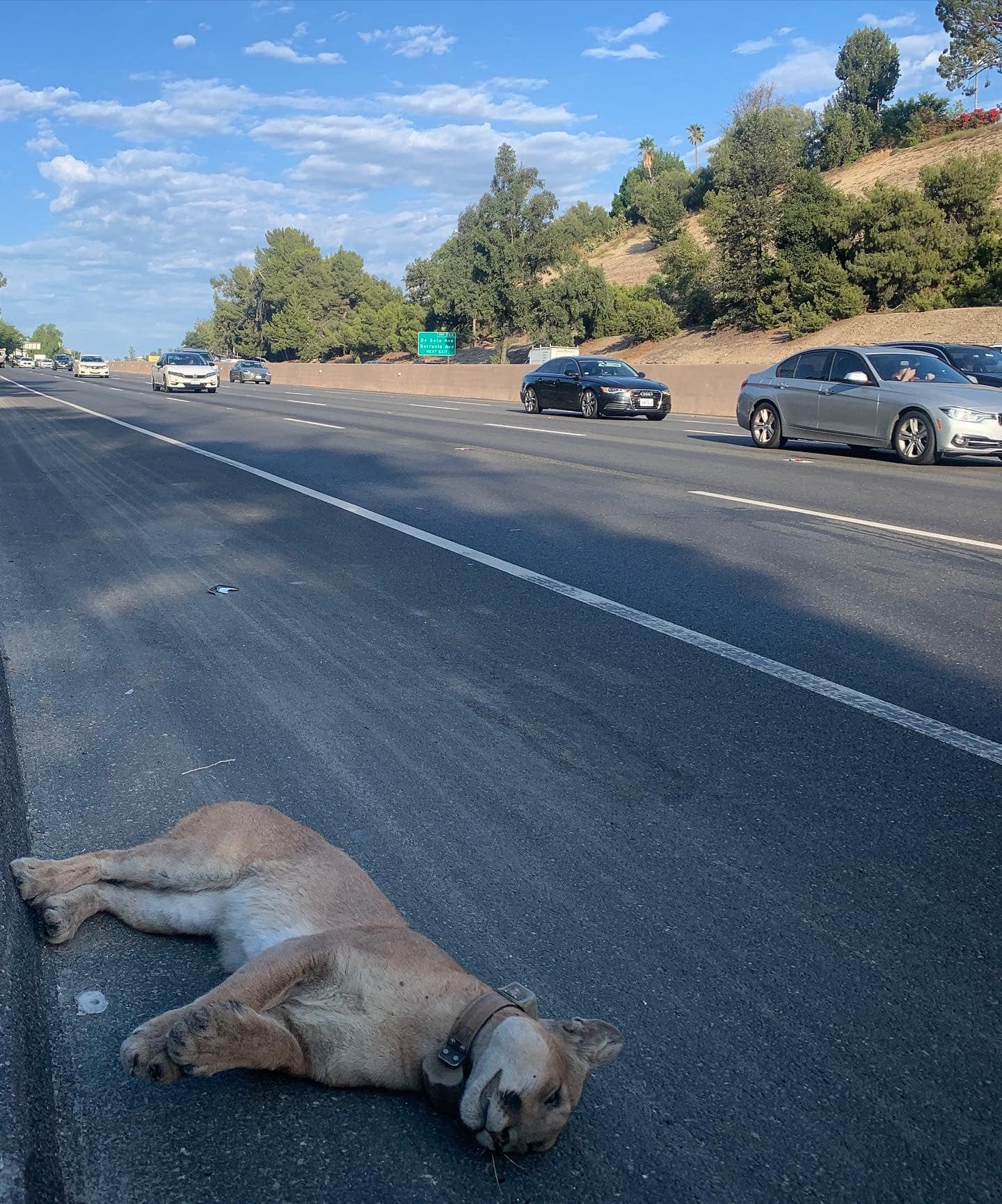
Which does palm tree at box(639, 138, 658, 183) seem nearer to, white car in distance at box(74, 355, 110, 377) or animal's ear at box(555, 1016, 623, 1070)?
white car in distance at box(74, 355, 110, 377)

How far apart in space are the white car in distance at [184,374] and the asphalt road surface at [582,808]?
112 ft

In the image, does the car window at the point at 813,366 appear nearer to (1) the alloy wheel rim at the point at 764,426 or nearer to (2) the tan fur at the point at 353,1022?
(1) the alloy wheel rim at the point at 764,426

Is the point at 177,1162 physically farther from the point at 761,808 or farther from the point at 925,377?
the point at 925,377

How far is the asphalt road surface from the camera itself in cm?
242

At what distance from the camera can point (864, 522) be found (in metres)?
10.5

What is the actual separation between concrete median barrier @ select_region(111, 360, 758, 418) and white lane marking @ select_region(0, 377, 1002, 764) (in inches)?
781

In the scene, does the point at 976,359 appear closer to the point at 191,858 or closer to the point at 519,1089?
the point at 191,858

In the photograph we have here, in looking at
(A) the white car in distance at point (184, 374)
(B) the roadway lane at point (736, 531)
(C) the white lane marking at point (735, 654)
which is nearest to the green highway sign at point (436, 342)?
(A) the white car in distance at point (184, 374)

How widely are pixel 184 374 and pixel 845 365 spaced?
3130cm

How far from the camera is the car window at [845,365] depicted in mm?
16641

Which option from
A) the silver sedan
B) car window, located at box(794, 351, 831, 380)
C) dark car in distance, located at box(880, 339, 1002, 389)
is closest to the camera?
the silver sedan

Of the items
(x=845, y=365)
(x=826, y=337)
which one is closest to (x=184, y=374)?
(x=826, y=337)

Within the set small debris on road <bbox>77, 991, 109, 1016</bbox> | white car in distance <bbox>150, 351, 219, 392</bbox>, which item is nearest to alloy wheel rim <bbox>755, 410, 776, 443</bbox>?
small debris on road <bbox>77, 991, 109, 1016</bbox>

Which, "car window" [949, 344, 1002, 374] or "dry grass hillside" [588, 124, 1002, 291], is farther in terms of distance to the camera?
"dry grass hillside" [588, 124, 1002, 291]
